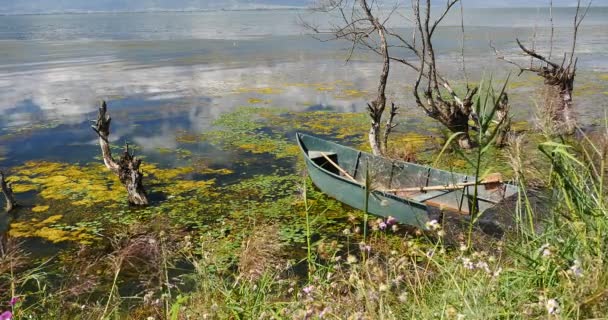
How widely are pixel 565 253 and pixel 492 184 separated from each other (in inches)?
315

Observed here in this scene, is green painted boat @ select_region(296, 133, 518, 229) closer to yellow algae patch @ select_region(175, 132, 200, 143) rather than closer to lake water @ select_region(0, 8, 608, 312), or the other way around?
lake water @ select_region(0, 8, 608, 312)

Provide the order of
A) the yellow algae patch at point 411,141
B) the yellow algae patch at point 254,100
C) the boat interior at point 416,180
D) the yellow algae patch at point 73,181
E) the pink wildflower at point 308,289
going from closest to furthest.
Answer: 1. the pink wildflower at point 308,289
2. the boat interior at point 416,180
3. the yellow algae patch at point 73,181
4. the yellow algae patch at point 411,141
5. the yellow algae patch at point 254,100

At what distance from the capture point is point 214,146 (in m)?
19.0

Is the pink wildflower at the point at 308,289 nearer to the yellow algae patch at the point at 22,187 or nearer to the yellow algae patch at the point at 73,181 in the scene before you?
the yellow algae patch at the point at 73,181

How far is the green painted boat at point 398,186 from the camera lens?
1095 cm

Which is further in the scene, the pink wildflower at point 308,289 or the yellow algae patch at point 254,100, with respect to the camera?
the yellow algae patch at point 254,100

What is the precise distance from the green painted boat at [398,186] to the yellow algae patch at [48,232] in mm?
5917

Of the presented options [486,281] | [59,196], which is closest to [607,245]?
[486,281]

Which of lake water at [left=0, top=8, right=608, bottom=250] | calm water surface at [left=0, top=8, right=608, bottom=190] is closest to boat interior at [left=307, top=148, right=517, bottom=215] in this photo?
lake water at [left=0, top=8, right=608, bottom=250]

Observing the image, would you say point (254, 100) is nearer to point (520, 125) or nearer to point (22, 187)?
point (520, 125)

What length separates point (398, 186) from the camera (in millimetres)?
13609

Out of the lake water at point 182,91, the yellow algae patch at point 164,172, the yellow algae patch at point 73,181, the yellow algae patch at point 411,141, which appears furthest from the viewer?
the lake water at point 182,91

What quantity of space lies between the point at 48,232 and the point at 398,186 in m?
8.73

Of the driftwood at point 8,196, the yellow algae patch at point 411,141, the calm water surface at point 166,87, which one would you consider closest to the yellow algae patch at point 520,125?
the calm water surface at point 166,87
